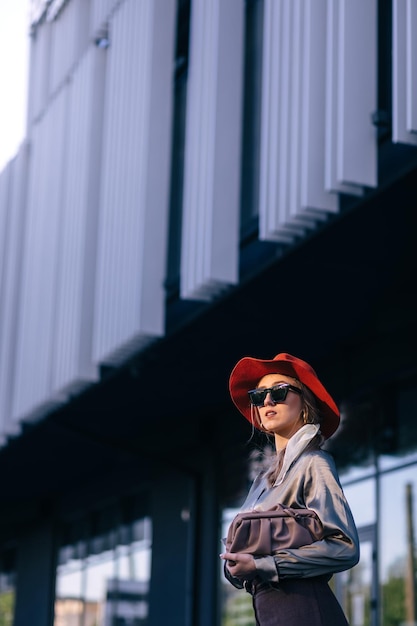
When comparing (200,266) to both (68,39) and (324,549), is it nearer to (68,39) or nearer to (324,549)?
(68,39)

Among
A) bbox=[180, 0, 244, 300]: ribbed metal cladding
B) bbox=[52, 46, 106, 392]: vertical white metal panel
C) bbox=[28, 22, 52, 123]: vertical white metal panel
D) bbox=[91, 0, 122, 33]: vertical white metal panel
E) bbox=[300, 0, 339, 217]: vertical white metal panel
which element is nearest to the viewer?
bbox=[300, 0, 339, 217]: vertical white metal panel

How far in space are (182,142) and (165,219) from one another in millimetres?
1495

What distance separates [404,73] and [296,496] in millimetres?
5130

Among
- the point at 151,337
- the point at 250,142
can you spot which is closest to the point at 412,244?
the point at 250,142

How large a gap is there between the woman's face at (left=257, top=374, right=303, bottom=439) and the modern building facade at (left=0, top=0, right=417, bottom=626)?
15.0ft

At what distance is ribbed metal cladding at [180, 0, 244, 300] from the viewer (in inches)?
400

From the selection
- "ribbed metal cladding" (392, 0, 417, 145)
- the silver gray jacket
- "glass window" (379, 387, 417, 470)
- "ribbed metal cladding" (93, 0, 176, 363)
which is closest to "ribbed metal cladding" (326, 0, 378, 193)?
"ribbed metal cladding" (392, 0, 417, 145)

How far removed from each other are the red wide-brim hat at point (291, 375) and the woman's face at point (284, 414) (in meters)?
0.04

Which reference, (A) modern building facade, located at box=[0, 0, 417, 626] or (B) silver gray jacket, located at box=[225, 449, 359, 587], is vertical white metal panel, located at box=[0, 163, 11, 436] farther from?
(B) silver gray jacket, located at box=[225, 449, 359, 587]

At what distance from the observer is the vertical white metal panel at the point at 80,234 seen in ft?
41.8

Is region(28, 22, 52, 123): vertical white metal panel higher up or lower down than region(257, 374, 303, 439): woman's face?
higher up

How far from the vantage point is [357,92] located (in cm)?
859

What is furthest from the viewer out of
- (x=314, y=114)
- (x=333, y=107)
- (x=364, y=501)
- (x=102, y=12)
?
(x=102, y=12)

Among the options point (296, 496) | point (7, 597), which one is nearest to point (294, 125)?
point (296, 496)
